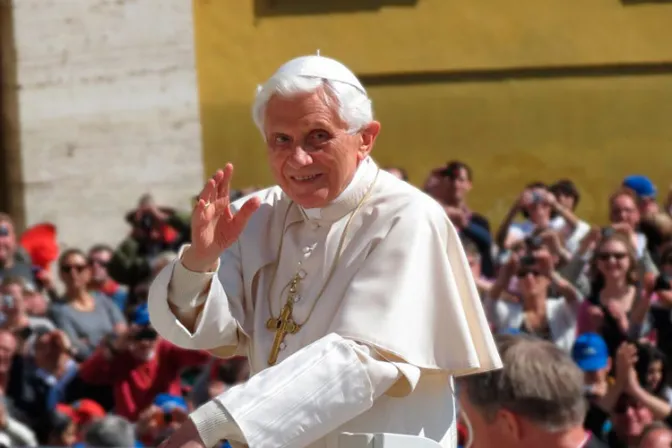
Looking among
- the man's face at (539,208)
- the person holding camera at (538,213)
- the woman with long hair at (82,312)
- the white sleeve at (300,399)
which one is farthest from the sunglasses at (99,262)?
the white sleeve at (300,399)

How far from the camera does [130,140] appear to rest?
13.1m

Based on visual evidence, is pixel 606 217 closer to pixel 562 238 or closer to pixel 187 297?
pixel 562 238

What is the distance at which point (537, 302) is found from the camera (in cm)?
904

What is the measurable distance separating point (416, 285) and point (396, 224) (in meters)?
0.16

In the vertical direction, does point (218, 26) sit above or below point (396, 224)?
below

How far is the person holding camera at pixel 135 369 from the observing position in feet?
30.3

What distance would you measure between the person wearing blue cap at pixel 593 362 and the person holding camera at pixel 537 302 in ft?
1.40

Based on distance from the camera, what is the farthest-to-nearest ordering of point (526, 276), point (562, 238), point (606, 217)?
point (606, 217), point (562, 238), point (526, 276)

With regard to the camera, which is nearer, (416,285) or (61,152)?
(416,285)

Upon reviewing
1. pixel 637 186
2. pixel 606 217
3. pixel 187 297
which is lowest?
pixel 606 217

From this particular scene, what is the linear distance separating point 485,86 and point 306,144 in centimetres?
887

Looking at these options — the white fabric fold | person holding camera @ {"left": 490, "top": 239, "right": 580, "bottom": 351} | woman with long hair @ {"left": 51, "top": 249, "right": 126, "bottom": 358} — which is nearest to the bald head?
person holding camera @ {"left": 490, "top": 239, "right": 580, "bottom": 351}

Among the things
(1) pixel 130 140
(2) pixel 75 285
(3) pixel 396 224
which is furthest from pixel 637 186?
(3) pixel 396 224

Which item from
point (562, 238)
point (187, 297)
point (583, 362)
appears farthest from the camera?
point (562, 238)
